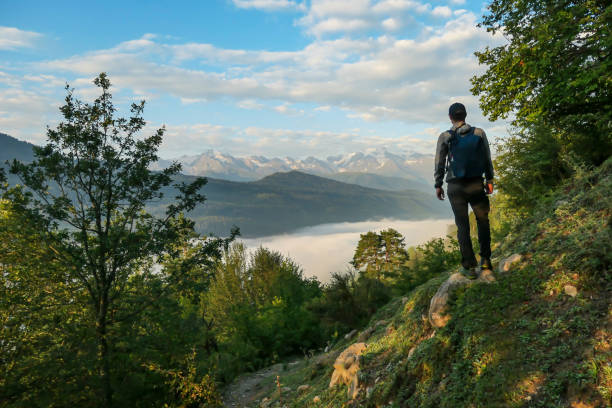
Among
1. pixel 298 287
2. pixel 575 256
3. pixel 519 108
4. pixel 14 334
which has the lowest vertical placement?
pixel 298 287

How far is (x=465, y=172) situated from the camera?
5535mm

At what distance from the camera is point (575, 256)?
16.3 feet

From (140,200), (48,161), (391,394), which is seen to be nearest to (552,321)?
(391,394)

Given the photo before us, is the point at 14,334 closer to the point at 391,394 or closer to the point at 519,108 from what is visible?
the point at 391,394

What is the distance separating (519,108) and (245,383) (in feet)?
63.4

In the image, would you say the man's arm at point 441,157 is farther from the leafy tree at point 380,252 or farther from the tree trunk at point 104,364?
the leafy tree at point 380,252

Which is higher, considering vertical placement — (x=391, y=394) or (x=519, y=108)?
(x=519, y=108)

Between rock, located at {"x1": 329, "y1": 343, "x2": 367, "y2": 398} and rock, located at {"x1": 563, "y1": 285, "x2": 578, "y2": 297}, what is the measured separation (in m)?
3.84

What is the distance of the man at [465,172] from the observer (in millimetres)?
5551

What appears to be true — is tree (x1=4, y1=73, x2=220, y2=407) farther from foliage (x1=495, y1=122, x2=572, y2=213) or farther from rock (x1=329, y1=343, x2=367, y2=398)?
foliage (x1=495, y1=122, x2=572, y2=213)

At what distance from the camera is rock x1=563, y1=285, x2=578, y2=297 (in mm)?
4391

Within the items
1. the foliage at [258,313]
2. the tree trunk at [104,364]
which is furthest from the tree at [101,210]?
the foliage at [258,313]

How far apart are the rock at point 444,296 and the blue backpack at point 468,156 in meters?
1.88

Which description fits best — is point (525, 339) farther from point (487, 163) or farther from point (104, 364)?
point (104, 364)
